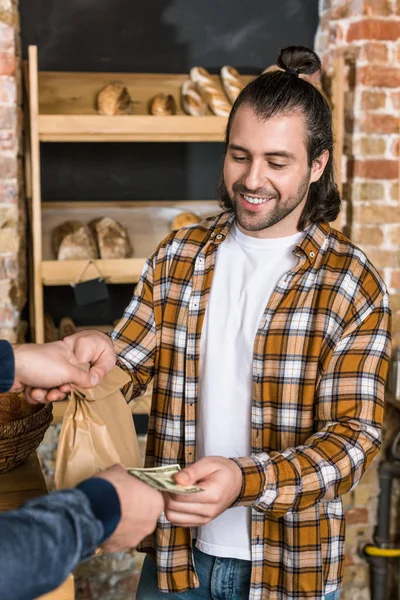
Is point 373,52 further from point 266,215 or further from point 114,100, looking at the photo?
point 266,215

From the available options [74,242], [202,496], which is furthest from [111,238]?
[202,496]

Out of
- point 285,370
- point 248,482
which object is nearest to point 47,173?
point 285,370

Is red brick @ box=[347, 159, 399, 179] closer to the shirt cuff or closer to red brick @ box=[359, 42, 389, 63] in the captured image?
red brick @ box=[359, 42, 389, 63]

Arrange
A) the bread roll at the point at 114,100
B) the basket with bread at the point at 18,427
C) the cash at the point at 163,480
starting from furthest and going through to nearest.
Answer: the bread roll at the point at 114,100
the basket with bread at the point at 18,427
the cash at the point at 163,480

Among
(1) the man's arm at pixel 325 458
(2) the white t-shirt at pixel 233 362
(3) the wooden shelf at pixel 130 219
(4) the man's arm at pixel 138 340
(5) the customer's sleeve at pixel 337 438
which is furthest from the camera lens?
(3) the wooden shelf at pixel 130 219

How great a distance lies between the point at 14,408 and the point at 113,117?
132cm

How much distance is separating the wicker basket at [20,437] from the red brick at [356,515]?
1.76m

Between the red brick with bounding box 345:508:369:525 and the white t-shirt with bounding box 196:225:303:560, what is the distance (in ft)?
5.02

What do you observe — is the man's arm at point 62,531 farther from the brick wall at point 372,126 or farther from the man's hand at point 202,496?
the brick wall at point 372,126

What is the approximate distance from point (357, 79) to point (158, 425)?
1665 mm

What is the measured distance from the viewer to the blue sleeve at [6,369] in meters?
1.48

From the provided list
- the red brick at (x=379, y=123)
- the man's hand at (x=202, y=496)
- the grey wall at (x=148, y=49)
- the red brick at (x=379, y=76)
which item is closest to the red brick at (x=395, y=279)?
the red brick at (x=379, y=123)

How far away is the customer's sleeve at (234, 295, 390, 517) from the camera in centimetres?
145

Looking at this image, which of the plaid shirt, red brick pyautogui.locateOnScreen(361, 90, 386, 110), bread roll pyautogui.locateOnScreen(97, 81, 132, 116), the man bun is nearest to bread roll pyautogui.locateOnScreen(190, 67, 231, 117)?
bread roll pyautogui.locateOnScreen(97, 81, 132, 116)
